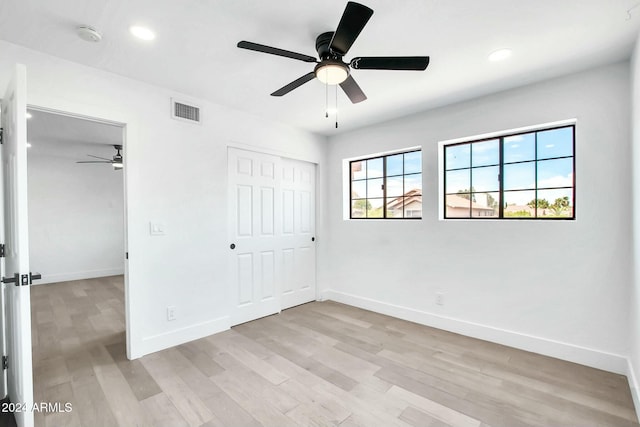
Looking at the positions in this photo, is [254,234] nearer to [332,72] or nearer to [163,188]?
[163,188]

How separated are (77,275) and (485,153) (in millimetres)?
7811

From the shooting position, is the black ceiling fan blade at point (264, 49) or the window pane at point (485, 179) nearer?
the black ceiling fan blade at point (264, 49)

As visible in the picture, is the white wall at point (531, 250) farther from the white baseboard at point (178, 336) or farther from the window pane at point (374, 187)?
the white baseboard at point (178, 336)

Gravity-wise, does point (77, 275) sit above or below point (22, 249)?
below

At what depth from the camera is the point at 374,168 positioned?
4.32 metres

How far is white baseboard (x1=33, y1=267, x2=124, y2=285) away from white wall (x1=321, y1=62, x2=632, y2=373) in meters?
Result: 5.94

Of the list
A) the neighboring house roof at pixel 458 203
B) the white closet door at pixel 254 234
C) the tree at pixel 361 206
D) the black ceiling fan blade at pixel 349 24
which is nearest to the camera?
the black ceiling fan blade at pixel 349 24

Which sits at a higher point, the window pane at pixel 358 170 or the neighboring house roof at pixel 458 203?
the window pane at pixel 358 170

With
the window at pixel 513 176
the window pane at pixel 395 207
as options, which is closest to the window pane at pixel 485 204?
the window at pixel 513 176

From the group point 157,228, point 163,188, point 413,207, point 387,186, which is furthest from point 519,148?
point 157,228

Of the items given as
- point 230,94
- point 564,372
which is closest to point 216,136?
point 230,94

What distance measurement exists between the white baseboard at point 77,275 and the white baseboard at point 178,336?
4.68 meters

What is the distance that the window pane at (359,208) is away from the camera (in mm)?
4410

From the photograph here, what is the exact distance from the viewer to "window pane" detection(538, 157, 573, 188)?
2.76 meters
